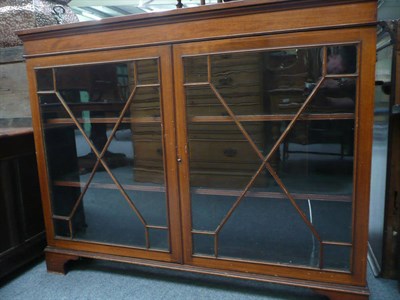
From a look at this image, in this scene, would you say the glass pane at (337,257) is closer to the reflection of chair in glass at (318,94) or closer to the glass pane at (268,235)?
the glass pane at (268,235)

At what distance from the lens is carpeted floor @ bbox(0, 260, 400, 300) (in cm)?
113

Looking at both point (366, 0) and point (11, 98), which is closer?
point (366, 0)

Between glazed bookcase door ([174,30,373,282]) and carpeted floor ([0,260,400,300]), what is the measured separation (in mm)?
148

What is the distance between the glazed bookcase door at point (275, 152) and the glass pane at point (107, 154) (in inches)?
4.9

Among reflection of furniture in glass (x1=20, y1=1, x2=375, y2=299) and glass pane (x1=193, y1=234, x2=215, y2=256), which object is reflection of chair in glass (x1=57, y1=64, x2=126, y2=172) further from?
glass pane (x1=193, y1=234, x2=215, y2=256)

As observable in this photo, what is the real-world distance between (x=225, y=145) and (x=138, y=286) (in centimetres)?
60

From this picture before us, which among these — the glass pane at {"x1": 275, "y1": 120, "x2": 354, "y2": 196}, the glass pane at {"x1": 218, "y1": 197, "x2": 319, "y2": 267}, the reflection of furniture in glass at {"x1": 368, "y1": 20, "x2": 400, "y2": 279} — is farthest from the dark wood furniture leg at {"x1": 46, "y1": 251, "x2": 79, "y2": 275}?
the reflection of furniture in glass at {"x1": 368, "y1": 20, "x2": 400, "y2": 279}

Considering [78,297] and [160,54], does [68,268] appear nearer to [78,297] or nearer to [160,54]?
[78,297]

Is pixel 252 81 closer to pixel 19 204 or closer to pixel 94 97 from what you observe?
pixel 94 97

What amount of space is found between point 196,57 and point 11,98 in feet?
3.40

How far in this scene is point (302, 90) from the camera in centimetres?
96

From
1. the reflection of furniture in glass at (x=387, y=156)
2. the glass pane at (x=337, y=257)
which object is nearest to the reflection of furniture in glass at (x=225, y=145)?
the glass pane at (x=337, y=257)

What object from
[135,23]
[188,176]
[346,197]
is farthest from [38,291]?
[346,197]

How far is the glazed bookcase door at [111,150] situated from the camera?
Answer: 1.08 m
